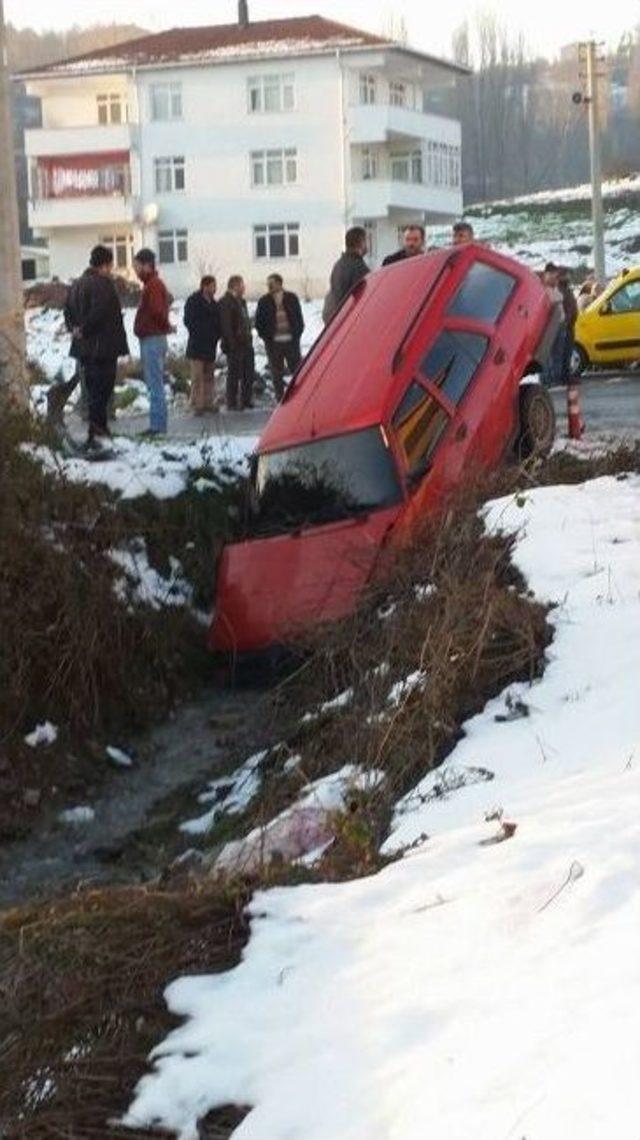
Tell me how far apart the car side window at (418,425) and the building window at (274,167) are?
5878 cm

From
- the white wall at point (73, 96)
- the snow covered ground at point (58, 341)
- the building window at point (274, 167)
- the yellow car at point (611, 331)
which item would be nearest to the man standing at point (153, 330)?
the snow covered ground at point (58, 341)

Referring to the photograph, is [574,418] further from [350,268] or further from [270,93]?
[270,93]

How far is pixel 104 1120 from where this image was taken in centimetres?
503

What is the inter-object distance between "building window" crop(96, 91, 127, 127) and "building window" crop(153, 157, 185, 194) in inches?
137

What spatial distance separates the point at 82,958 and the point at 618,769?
2.29 m

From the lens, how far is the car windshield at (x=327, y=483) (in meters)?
12.9

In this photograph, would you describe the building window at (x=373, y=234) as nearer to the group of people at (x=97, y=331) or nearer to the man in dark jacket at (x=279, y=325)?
the man in dark jacket at (x=279, y=325)

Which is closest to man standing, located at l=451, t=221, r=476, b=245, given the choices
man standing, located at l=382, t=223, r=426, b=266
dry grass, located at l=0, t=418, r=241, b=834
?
man standing, located at l=382, t=223, r=426, b=266

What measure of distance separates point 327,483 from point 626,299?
57.5 ft

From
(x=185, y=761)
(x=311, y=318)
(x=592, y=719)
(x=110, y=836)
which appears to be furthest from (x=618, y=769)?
(x=311, y=318)

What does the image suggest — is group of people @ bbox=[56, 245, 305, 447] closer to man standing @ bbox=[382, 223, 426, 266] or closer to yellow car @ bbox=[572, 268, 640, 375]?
man standing @ bbox=[382, 223, 426, 266]

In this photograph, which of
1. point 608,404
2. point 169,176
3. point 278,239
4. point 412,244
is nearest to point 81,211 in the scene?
Answer: point 169,176

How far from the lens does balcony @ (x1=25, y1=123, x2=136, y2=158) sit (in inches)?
2847

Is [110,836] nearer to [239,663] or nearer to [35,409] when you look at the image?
[239,663]
